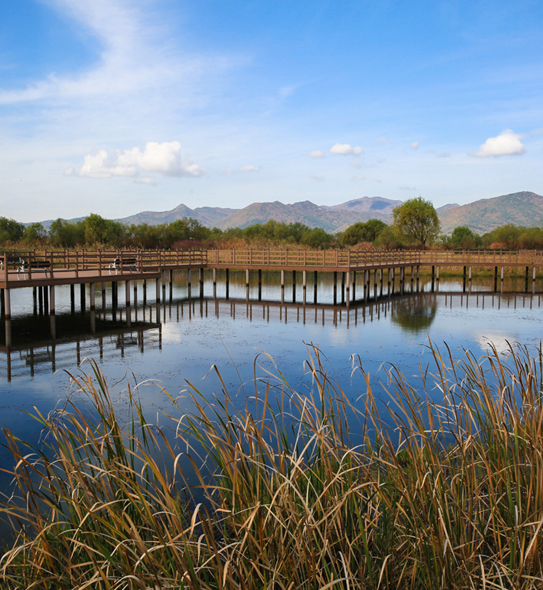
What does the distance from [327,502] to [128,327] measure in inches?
610

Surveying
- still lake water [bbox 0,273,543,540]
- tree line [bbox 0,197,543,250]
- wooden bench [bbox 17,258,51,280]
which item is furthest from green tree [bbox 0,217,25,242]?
wooden bench [bbox 17,258,51,280]

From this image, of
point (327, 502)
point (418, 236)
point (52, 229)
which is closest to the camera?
point (327, 502)

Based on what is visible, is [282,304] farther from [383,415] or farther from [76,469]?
[76,469]

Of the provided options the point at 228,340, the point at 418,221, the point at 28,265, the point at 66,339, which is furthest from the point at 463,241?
the point at 66,339

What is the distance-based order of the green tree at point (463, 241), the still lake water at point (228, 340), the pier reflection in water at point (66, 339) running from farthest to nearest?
the green tree at point (463, 241)
the pier reflection in water at point (66, 339)
the still lake water at point (228, 340)

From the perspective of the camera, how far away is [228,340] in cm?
1555

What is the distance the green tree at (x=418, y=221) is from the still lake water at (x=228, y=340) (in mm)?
41615

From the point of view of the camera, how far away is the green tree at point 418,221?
67625 mm

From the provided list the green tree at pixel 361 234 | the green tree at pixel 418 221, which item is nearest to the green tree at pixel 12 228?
the green tree at pixel 361 234

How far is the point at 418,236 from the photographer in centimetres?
6838

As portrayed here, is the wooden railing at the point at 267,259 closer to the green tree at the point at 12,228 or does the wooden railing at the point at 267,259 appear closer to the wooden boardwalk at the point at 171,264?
the wooden boardwalk at the point at 171,264

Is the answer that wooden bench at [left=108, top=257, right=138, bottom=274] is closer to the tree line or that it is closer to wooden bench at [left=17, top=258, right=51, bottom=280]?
wooden bench at [left=17, top=258, right=51, bottom=280]

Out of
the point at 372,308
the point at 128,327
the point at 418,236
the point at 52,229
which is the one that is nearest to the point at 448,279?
the point at 372,308

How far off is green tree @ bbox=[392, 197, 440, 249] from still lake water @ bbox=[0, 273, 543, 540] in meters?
41.6
